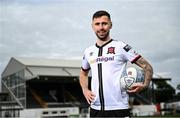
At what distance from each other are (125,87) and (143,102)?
162 feet

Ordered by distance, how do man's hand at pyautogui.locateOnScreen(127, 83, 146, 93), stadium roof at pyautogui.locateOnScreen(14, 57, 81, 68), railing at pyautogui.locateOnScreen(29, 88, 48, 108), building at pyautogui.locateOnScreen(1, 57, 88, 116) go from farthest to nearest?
stadium roof at pyautogui.locateOnScreen(14, 57, 81, 68) < building at pyautogui.locateOnScreen(1, 57, 88, 116) < railing at pyautogui.locateOnScreen(29, 88, 48, 108) < man's hand at pyautogui.locateOnScreen(127, 83, 146, 93)

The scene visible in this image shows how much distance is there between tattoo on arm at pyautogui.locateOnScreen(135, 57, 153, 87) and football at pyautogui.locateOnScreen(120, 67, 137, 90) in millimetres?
115

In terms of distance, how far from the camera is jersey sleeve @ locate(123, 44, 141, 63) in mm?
3518

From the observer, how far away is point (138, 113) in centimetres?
4406

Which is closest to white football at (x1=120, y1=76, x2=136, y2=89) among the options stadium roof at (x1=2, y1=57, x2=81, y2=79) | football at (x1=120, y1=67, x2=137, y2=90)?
football at (x1=120, y1=67, x2=137, y2=90)

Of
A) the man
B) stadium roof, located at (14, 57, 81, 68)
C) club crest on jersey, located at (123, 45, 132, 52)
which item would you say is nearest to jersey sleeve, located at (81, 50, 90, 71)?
the man

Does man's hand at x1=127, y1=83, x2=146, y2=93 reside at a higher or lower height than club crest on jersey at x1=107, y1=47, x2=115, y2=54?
lower

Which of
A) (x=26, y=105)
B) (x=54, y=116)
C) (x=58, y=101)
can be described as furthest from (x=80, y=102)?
(x=54, y=116)

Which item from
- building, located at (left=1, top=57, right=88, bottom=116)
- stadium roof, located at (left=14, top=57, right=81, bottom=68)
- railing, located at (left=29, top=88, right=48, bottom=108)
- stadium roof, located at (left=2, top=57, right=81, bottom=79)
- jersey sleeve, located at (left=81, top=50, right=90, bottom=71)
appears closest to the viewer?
jersey sleeve, located at (left=81, top=50, right=90, bottom=71)

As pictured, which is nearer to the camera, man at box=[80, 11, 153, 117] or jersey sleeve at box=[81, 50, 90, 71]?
man at box=[80, 11, 153, 117]

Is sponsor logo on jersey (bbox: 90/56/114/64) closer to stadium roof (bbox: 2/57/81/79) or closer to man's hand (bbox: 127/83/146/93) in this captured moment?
man's hand (bbox: 127/83/146/93)

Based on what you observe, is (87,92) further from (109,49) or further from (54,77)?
(54,77)

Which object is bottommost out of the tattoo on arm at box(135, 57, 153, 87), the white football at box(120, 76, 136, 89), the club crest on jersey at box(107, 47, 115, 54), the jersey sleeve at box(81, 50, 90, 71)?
the white football at box(120, 76, 136, 89)

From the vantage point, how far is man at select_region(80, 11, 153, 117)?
345cm
